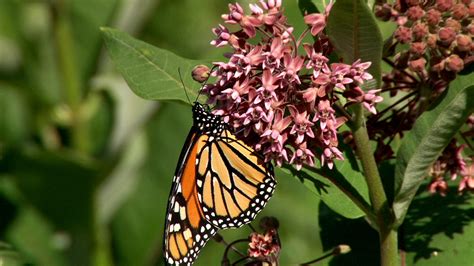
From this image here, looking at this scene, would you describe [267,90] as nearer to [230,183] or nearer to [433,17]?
[433,17]

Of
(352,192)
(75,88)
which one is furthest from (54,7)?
(352,192)

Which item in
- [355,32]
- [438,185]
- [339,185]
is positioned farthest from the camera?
[438,185]

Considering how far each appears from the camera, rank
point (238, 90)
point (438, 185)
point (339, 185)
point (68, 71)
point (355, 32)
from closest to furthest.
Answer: point (355, 32), point (238, 90), point (339, 185), point (438, 185), point (68, 71)

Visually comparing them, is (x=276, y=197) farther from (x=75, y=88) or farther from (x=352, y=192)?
(x=352, y=192)

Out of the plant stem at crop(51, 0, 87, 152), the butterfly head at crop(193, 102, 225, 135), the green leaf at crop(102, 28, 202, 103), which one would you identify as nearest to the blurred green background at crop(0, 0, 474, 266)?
the plant stem at crop(51, 0, 87, 152)

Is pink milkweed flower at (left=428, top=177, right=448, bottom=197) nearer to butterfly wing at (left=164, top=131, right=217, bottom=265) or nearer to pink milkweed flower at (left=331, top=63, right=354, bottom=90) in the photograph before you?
pink milkweed flower at (left=331, top=63, right=354, bottom=90)

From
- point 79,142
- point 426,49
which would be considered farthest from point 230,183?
point 79,142

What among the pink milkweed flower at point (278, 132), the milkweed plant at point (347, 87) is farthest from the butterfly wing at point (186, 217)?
the pink milkweed flower at point (278, 132)

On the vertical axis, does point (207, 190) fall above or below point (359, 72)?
below
